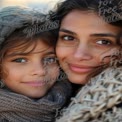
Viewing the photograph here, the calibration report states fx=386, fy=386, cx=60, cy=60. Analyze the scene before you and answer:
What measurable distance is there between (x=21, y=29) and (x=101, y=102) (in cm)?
62

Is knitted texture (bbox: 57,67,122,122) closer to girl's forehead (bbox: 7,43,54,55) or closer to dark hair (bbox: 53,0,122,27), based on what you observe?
dark hair (bbox: 53,0,122,27)

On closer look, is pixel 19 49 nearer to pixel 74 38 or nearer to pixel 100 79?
pixel 74 38

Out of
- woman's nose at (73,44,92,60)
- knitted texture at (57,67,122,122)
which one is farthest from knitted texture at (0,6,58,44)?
knitted texture at (57,67,122,122)

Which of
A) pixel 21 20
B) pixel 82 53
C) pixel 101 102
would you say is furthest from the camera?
pixel 21 20

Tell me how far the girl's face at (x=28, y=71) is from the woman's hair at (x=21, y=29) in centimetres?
2

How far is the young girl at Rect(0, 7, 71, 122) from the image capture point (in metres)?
1.67

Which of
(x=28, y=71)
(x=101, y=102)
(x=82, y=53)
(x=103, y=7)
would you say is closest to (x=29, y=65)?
(x=28, y=71)

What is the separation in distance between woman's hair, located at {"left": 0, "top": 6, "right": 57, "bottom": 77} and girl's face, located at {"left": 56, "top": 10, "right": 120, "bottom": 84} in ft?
0.39

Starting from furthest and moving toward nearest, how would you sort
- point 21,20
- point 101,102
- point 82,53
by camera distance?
point 21,20, point 82,53, point 101,102

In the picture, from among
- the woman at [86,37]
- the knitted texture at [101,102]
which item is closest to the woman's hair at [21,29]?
the woman at [86,37]

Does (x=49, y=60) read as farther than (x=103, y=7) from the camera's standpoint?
Yes

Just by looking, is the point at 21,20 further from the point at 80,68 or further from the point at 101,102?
the point at 101,102

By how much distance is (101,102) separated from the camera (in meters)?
1.27

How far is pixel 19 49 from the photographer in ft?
5.63
